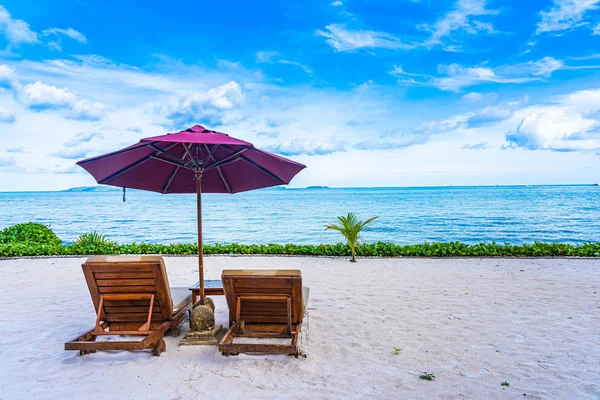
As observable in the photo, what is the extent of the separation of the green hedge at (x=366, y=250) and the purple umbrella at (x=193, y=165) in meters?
5.02

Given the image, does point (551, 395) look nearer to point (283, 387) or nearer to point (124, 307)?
point (283, 387)

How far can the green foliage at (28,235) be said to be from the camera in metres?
11.8

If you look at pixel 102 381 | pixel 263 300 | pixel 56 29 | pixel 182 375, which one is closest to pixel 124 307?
pixel 102 381

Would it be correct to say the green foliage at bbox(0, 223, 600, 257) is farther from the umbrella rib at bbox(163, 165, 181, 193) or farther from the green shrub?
the umbrella rib at bbox(163, 165, 181, 193)

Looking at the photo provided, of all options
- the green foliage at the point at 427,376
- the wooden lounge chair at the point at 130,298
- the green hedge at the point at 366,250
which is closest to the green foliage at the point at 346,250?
the green hedge at the point at 366,250

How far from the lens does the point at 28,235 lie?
39.8 feet

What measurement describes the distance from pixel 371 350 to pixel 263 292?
4.19ft

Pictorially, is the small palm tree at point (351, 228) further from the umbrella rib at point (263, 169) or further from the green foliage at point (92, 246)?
the green foliage at point (92, 246)

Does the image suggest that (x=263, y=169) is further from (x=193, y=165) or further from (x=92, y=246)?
(x=92, y=246)

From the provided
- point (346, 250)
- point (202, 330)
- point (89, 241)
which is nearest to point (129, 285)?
point (202, 330)

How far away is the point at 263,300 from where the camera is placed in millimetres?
4039

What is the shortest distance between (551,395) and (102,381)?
3732mm

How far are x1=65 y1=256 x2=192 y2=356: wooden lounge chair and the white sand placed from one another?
0.25 meters

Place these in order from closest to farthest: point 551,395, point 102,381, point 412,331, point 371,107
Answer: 1. point 551,395
2. point 102,381
3. point 412,331
4. point 371,107
